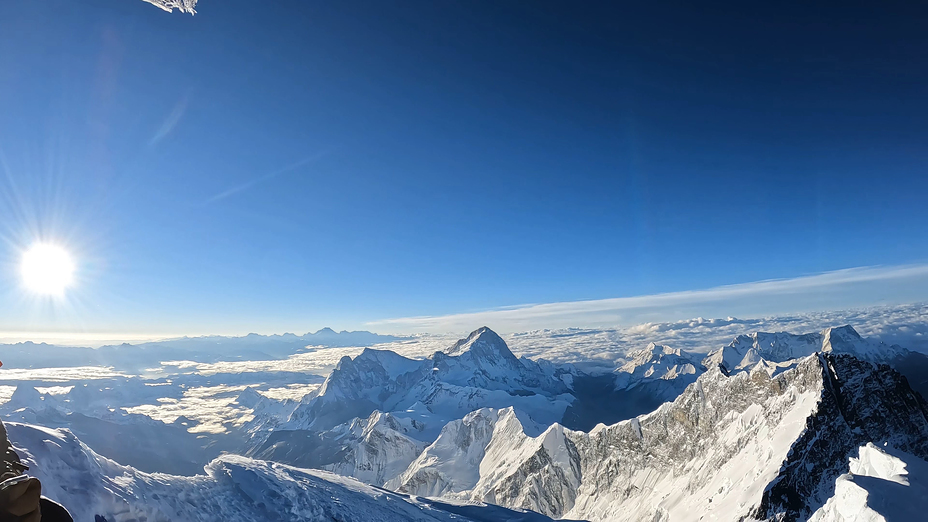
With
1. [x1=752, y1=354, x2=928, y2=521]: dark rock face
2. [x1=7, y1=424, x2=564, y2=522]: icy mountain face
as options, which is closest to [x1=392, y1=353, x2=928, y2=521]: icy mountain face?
[x1=752, y1=354, x2=928, y2=521]: dark rock face

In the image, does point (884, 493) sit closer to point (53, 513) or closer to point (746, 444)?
point (746, 444)

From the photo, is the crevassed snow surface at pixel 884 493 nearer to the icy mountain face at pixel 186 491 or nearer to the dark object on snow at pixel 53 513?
the icy mountain face at pixel 186 491

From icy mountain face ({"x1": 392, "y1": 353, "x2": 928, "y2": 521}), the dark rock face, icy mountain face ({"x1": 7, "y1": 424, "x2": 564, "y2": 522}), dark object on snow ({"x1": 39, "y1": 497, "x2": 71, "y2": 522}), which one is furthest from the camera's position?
icy mountain face ({"x1": 392, "y1": 353, "x2": 928, "y2": 521})

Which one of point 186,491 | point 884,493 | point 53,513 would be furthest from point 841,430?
point 53,513

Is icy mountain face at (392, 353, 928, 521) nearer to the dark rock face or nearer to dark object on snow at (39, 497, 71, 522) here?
the dark rock face

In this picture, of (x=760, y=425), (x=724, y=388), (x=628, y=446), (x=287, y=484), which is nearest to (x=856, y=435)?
(x=760, y=425)

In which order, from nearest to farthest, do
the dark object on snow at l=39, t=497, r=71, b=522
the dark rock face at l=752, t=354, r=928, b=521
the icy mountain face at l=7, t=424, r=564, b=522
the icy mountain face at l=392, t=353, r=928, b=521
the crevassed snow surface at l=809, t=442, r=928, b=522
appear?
the dark object on snow at l=39, t=497, r=71, b=522, the icy mountain face at l=7, t=424, r=564, b=522, the crevassed snow surface at l=809, t=442, r=928, b=522, the dark rock face at l=752, t=354, r=928, b=521, the icy mountain face at l=392, t=353, r=928, b=521

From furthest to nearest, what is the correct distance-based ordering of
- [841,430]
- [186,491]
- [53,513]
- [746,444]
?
[746,444]
[841,430]
[186,491]
[53,513]
